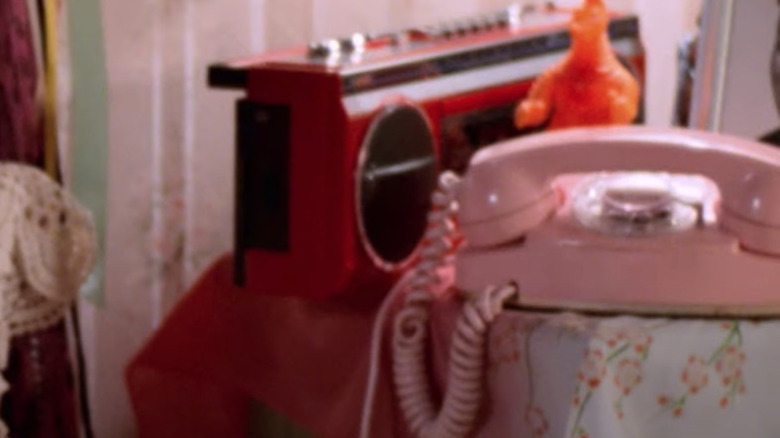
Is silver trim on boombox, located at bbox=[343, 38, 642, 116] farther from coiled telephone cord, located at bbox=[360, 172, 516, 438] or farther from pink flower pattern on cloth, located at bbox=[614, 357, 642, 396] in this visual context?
pink flower pattern on cloth, located at bbox=[614, 357, 642, 396]

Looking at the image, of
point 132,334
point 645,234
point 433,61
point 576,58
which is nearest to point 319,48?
point 433,61

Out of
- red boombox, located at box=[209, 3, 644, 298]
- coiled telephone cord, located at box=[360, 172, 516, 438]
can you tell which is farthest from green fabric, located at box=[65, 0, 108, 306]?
coiled telephone cord, located at box=[360, 172, 516, 438]

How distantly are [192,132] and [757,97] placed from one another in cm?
58

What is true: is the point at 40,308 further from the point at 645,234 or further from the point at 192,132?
the point at 645,234

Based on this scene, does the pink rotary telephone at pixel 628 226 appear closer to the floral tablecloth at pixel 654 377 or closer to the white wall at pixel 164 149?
the floral tablecloth at pixel 654 377

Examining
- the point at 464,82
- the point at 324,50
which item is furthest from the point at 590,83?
the point at 324,50

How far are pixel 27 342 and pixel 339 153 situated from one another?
32 cm

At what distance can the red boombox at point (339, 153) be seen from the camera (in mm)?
832

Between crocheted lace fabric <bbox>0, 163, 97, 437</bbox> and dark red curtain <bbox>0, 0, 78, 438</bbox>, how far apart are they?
28 mm

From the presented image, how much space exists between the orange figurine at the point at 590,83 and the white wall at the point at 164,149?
413mm

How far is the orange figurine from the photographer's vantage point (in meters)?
0.91

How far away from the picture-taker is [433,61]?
0.92m

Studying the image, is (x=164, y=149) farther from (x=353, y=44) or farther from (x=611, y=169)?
(x=611, y=169)

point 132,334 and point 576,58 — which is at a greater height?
point 576,58
